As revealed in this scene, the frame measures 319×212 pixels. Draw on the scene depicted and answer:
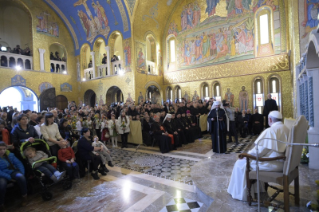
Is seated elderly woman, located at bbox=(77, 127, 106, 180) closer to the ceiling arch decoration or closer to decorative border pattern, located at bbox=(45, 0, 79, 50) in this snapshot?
the ceiling arch decoration

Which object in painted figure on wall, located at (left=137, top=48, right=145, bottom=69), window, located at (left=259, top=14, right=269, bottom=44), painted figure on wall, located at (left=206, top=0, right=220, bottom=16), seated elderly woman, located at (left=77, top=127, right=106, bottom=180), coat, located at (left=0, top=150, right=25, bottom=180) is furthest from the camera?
painted figure on wall, located at (left=137, top=48, right=145, bottom=69)

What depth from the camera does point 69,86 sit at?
18516mm

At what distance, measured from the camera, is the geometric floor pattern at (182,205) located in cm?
332

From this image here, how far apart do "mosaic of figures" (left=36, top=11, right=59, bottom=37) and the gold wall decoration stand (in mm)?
11495

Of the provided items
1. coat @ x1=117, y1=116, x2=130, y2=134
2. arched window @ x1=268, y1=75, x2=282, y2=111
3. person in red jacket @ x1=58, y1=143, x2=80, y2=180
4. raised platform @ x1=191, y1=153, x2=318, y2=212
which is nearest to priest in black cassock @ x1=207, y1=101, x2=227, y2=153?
raised platform @ x1=191, y1=153, x2=318, y2=212

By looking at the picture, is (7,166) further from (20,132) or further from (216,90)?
(216,90)

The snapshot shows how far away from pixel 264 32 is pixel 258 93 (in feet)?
13.9

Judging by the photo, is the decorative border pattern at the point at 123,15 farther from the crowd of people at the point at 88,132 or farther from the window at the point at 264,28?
the window at the point at 264,28

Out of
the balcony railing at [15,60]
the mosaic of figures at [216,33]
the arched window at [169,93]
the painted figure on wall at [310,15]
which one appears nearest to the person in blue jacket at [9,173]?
the painted figure on wall at [310,15]

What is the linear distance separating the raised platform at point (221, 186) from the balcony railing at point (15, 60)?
1674 cm

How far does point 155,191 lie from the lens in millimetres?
4023

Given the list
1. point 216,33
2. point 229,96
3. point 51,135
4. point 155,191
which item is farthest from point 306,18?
point 216,33

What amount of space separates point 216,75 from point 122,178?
1204 cm

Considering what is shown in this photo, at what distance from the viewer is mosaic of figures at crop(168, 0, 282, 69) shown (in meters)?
13.3
